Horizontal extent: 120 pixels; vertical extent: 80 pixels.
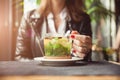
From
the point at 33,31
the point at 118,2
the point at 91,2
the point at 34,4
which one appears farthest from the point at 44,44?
the point at 118,2

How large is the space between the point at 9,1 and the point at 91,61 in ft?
1.52

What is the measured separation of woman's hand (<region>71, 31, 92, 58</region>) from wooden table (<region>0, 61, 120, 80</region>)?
0.23 feet

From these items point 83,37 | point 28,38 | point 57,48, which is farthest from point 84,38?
point 28,38

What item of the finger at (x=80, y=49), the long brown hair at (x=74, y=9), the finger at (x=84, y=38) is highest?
the long brown hair at (x=74, y=9)

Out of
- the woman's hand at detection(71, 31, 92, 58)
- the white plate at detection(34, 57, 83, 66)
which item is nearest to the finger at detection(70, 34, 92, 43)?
the woman's hand at detection(71, 31, 92, 58)

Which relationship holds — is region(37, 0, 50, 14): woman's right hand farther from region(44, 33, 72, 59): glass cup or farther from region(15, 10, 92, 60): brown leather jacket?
region(44, 33, 72, 59): glass cup

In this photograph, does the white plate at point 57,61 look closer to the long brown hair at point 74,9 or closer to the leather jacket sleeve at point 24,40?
the leather jacket sleeve at point 24,40

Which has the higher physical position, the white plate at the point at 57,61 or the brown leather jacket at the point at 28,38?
the brown leather jacket at the point at 28,38

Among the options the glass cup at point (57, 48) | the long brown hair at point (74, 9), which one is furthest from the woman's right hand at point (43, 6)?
the glass cup at point (57, 48)

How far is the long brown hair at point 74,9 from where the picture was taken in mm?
1037

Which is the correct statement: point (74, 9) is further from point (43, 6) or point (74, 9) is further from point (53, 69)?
point (53, 69)

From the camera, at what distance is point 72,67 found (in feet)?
3.27

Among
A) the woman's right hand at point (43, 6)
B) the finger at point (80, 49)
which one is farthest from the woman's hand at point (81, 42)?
the woman's right hand at point (43, 6)

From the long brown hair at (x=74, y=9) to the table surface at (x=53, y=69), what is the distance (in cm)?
22
